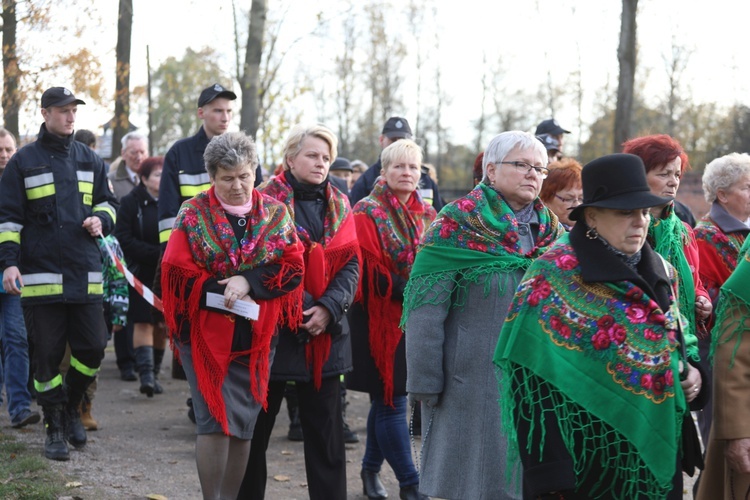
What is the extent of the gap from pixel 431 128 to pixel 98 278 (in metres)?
46.8

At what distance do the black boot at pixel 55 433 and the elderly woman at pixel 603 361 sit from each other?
14.2 ft

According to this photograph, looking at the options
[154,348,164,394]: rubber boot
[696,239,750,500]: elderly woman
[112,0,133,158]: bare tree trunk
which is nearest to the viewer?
[696,239,750,500]: elderly woman

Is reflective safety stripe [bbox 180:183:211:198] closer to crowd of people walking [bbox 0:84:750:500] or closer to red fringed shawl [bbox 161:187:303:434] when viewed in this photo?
crowd of people walking [bbox 0:84:750:500]

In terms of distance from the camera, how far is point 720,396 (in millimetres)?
4191

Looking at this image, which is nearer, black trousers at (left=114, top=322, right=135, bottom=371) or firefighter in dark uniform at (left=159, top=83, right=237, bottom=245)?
firefighter in dark uniform at (left=159, top=83, right=237, bottom=245)

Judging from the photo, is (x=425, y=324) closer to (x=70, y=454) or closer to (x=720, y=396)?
(x=720, y=396)

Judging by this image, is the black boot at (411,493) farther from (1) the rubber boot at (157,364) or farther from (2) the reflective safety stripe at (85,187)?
(1) the rubber boot at (157,364)

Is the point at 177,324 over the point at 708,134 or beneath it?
Answer: beneath

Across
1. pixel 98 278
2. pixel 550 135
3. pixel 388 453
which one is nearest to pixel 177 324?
pixel 388 453

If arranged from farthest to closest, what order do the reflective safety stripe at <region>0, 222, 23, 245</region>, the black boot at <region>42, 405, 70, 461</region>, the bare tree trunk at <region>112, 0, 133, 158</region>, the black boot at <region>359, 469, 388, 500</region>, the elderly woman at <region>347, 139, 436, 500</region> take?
the bare tree trunk at <region>112, 0, 133, 158</region>, the black boot at <region>42, 405, 70, 461</region>, the reflective safety stripe at <region>0, 222, 23, 245</region>, the black boot at <region>359, 469, 388, 500</region>, the elderly woman at <region>347, 139, 436, 500</region>

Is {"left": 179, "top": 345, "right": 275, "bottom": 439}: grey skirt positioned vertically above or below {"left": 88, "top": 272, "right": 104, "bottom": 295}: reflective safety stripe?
below

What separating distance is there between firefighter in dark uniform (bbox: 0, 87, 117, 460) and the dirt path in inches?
16.2

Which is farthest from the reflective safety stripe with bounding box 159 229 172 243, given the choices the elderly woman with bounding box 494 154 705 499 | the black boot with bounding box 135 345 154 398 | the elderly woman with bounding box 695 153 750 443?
the elderly woman with bounding box 494 154 705 499

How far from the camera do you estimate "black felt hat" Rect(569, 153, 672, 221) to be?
139 inches
